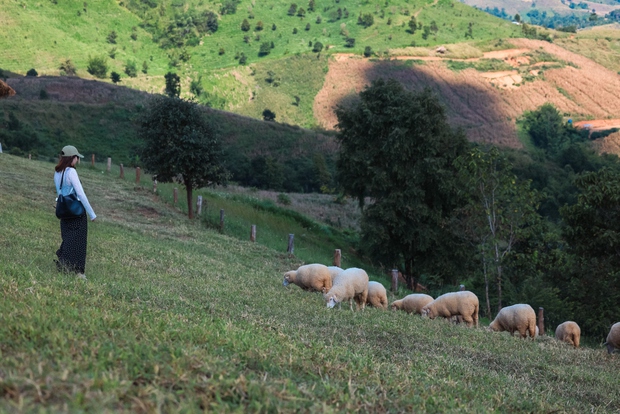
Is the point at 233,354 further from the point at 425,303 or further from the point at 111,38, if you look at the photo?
the point at 111,38

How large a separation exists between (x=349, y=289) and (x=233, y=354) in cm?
813

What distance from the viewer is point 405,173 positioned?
1197 inches

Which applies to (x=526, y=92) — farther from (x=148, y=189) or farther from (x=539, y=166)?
(x=148, y=189)

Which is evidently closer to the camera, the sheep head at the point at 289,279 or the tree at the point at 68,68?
the sheep head at the point at 289,279

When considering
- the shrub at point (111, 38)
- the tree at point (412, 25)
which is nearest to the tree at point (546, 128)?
the tree at point (412, 25)

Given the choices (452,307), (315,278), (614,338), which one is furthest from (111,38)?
(614,338)

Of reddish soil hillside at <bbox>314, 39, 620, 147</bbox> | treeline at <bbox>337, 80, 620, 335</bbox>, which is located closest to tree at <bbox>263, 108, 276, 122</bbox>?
reddish soil hillside at <bbox>314, 39, 620, 147</bbox>

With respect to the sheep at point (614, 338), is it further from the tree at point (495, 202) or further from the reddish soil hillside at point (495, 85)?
the reddish soil hillside at point (495, 85)

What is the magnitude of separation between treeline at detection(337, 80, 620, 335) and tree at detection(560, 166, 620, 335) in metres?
0.04

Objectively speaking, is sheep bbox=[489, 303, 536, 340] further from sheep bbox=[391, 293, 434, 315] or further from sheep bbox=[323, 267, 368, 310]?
sheep bbox=[323, 267, 368, 310]

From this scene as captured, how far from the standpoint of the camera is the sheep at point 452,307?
14602 millimetres

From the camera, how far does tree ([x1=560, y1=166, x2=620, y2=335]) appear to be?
2230cm

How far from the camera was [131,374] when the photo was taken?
4332 millimetres

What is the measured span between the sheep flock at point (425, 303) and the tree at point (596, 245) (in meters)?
8.39
